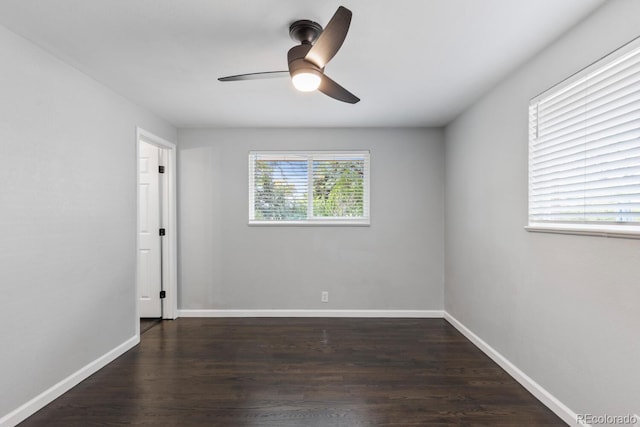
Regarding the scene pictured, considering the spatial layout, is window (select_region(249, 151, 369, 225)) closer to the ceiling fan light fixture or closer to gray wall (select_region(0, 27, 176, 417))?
gray wall (select_region(0, 27, 176, 417))

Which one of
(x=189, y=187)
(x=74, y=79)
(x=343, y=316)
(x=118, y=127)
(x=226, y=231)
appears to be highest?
(x=74, y=79)

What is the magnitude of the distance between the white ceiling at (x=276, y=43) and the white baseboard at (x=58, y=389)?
2.31 meters

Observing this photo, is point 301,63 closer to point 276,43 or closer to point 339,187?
point 276,43

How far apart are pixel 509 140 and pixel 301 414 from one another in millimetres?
2547

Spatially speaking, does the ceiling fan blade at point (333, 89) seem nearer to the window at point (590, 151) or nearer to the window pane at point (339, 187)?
the window at point (590, 151)

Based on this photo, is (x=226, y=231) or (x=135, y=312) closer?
(x=135, y=312)

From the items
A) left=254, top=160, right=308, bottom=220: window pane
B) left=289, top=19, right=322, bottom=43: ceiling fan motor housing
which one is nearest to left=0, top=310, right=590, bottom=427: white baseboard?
left=254, top=160, right=308, bottom=220: window pane

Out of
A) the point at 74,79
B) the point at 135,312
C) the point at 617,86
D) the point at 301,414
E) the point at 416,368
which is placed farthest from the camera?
the point at 135,312

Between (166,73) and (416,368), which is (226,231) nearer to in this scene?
(166,73)

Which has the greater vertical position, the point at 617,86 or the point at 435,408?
the point at 617,86

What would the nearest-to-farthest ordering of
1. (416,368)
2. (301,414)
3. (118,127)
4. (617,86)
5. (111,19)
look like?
1. (617,86)
2. (111,19)
3. (301,414)
4. (416,368)
5. (118,127)

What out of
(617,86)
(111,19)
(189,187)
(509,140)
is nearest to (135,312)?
(189,187)

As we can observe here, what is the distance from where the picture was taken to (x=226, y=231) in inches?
161
